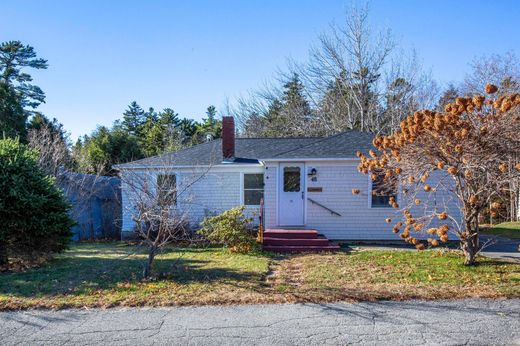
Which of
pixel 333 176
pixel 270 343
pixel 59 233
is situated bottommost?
pixel 270 343

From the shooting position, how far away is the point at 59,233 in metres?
9.38

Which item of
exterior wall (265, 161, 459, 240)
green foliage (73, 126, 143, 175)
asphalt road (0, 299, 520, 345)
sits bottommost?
asphalt road (0, 299, 520, 345)

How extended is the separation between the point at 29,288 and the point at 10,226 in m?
2.37

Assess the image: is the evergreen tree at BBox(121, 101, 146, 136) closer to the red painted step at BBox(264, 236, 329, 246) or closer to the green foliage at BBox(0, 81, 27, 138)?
the green foliage at BBox(0, 81, 27, 138)

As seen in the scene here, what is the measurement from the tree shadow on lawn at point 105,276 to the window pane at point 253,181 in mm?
4969

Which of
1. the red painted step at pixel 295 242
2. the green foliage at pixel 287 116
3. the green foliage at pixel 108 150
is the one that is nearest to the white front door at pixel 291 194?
the red painted step at pixel 295 242

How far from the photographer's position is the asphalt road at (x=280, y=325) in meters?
4.55

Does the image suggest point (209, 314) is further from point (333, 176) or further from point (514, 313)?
point (333, 176)

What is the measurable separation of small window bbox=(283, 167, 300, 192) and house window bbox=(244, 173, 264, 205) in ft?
4.05

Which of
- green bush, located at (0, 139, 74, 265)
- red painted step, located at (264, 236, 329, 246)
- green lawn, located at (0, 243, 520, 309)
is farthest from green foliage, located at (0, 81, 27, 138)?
red painted step, located at (264, 236, 329, 246)

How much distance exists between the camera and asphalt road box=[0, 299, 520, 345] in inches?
179

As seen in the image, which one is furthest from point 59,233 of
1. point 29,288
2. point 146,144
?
point 146,144

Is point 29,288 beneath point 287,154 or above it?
beneath

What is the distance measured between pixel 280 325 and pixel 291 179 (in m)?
8.49
